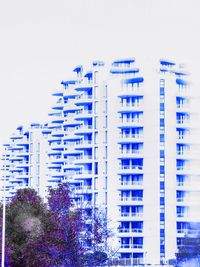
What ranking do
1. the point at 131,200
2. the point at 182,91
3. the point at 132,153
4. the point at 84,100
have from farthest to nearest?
1. the point at 84,100
2. the point at 182,91
3. the point at 132,153
4. the point at 131,200

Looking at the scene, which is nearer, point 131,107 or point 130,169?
point 130,169

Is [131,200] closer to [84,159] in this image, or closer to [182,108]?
[84,159]

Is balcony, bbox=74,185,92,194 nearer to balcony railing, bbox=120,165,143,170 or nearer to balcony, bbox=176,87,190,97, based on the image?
balcony railing, bbox=120,165,143,170

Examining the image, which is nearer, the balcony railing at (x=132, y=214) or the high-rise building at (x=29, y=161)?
the balcony railing at (x=132, y=214)

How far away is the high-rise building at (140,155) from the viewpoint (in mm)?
42844

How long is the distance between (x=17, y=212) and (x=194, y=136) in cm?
2322

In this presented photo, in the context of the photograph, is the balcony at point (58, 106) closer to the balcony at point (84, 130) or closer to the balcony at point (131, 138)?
the balcony at point (84, 130)

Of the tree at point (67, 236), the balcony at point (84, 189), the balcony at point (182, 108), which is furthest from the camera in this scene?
the balcony at point (182, 108)

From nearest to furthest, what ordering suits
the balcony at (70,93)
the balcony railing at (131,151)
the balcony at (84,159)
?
the balcony railing at (131,151), the balcony at (84,159), the balcony at (70,93)

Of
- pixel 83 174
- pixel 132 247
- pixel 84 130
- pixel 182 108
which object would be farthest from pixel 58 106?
pixel 132 247

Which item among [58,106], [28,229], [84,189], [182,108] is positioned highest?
[58,106]

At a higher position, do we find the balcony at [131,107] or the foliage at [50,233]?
the balcony at [131,107]

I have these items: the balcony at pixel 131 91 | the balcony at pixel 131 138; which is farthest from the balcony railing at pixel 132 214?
the balcony at pixel 131 91

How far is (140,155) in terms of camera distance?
43.4 m
